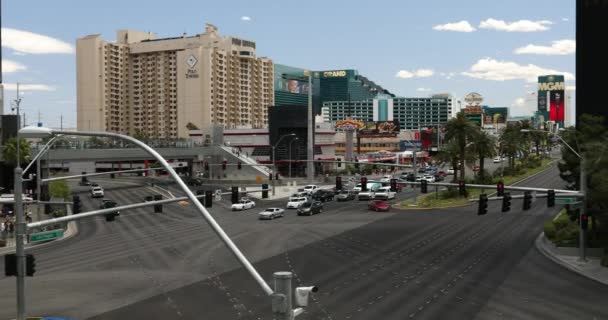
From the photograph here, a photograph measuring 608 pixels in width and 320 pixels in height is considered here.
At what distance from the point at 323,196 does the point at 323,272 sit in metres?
46.0

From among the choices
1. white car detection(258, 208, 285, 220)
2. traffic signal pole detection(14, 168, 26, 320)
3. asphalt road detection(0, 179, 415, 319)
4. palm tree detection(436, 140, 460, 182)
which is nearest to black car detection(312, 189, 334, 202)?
asphalt road detection(0, 179, 415, 319)

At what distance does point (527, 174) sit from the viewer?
4439 inches

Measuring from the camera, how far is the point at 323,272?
35.8 m

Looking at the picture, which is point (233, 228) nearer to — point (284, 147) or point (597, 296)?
point (597, 296)

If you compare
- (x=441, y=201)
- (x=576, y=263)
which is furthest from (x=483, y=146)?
(x=576, y=263)

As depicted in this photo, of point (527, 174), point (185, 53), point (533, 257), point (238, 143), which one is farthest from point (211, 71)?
point (533, 257)

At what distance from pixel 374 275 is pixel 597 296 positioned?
11.5 m

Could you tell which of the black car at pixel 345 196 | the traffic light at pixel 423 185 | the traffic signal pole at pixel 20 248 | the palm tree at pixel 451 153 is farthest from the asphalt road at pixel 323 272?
the palm tree at pixel 451 153

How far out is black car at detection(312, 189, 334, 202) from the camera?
266 feet

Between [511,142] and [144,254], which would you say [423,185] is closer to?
[144,254]

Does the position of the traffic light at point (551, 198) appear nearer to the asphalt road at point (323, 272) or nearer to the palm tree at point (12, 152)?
the asphalt road at point (323, 272)

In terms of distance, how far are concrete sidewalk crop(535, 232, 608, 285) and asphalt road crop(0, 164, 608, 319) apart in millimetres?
928

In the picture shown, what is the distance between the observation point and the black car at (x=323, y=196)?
81200 mm

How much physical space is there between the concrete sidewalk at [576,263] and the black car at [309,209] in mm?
25258
